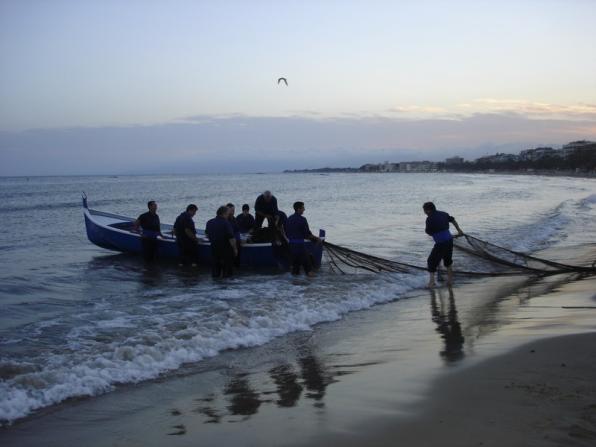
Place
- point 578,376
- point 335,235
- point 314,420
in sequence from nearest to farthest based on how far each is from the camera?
1. point 314,420
2. point 578,376
3. point 335,235

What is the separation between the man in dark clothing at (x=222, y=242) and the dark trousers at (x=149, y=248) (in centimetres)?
308

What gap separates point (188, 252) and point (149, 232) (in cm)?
152

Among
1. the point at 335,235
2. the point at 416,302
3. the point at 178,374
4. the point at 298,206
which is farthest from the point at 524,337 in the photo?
the point at 335,235

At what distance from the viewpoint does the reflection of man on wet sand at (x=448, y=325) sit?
21.2 ft

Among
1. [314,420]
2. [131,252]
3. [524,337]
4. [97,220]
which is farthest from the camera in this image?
[97,220]

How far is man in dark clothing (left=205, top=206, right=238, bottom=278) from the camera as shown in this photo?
12164 millimetres

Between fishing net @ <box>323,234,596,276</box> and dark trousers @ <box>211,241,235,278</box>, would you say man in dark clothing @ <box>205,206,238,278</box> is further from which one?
fishing net @ <box>323,234,596,276</box>

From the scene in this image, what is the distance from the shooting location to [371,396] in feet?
16.5

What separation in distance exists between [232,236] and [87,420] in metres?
7.49

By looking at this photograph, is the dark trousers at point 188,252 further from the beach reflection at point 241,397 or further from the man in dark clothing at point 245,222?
the beach reflection at point 241,397

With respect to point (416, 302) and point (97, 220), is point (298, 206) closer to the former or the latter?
point (416, 302)

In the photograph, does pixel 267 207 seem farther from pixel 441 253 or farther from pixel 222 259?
pixel 441 253

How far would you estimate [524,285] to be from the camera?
453 inches

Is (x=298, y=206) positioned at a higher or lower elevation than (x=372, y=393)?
higher
